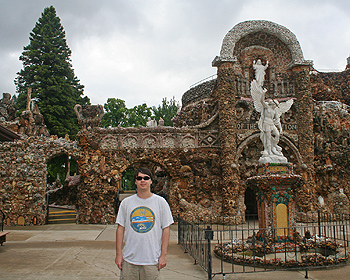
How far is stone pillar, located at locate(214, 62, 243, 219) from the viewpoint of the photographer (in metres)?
17.2

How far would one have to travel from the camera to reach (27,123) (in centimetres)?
1748

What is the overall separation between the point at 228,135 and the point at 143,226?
14146 mm

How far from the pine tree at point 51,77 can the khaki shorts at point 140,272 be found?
25.5 metres

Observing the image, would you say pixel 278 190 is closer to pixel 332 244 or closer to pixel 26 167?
pixel 332 244

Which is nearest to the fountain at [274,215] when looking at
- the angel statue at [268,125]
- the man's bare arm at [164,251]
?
the angel statue at [268,125]

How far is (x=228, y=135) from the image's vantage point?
17625mm

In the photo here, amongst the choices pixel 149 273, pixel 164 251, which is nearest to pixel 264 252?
pixel 164 251

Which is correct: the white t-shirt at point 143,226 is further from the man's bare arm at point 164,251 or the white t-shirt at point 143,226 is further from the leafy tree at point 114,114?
the leafy tree at point 114,114

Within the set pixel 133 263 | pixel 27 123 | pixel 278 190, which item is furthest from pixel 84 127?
pixel 133 263

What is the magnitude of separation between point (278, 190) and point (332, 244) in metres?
2.00

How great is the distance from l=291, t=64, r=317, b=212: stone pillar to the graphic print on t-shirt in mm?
15606

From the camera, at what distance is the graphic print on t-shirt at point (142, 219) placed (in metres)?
3.94

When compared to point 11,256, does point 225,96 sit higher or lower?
higher

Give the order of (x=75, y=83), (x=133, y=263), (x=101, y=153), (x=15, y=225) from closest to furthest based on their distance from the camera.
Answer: (x=133, y=263), (x=15, y=225), (x=101, y=153), (x=75, y=83)
